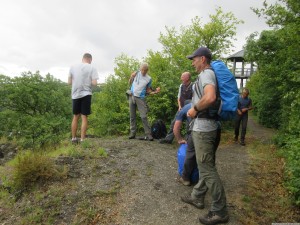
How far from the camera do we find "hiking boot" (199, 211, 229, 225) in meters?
3.27

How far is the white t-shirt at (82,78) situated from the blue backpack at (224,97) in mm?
3422

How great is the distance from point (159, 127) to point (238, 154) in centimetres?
240

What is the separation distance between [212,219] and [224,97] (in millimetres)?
1575

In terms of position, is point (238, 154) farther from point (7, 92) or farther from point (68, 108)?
point (7, 92)

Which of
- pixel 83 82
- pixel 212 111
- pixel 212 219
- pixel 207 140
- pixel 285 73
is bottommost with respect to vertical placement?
pixel 212 219

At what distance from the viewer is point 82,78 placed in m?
5.83

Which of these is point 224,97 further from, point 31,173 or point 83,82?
point 83,82

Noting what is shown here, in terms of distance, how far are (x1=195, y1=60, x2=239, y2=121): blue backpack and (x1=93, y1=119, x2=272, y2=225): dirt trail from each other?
144 cm

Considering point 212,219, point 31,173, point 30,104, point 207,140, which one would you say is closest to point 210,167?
point 207,140

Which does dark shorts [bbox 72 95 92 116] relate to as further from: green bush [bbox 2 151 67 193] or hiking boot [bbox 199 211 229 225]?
hiking boot [bbox 199 211 229 225]

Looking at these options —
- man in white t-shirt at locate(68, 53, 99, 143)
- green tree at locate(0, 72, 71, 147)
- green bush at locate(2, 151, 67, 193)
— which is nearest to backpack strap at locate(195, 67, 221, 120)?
green bush at locate(2, 151, 67, 193)

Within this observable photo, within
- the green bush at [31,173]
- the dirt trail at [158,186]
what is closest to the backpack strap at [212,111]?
the dirt trail at [158,186]

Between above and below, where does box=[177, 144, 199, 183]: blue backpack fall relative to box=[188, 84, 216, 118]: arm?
below

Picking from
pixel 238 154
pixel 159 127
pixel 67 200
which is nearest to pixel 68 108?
pixel 159 127
